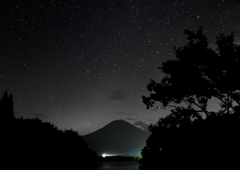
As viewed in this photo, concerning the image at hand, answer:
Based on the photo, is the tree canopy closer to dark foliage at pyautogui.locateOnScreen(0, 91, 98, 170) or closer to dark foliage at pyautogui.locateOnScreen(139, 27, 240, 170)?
dark foliage at pyautogui.locateOnScreen(139, 27, 240, 170)

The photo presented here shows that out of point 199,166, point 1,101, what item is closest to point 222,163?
point 199,166

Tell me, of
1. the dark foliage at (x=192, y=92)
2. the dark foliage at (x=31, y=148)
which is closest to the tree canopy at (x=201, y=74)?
the dark foliage at (x=192, y=92)

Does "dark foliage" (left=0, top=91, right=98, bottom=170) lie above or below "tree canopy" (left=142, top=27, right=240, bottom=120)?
below

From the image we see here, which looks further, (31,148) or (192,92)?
(192,92)

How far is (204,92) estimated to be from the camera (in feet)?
40.9

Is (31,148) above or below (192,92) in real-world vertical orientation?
below

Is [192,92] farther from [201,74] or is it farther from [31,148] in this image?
[31,148]

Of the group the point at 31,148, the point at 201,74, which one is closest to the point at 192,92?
the point at 201,74

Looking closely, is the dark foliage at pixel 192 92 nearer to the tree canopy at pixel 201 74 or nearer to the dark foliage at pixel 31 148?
the tree canopy at pixel 201 74

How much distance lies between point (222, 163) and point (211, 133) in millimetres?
1726

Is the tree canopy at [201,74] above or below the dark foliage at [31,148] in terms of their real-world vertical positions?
above

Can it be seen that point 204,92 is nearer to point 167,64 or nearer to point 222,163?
point 167,64

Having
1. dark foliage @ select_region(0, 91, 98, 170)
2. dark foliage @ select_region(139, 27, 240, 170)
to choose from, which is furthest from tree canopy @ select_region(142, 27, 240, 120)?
dark foliage @ select_region(0, 91, 98, 170)

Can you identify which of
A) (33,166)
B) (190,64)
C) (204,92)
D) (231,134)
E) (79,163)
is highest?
(190,64)
